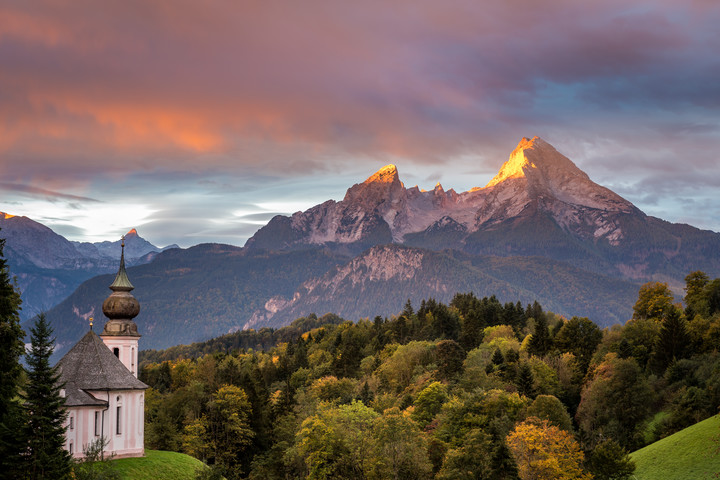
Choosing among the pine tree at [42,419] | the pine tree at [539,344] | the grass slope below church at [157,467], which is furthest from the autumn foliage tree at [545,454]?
the pine tree at [539,344]

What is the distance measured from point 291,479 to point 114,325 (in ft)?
105

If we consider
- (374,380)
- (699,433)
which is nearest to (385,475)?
(699,433)

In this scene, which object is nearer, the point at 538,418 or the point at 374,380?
the point at 538,418

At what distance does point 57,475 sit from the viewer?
58.7m

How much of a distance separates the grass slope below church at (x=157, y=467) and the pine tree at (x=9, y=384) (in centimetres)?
1845

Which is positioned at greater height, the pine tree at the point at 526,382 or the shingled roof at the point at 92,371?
the shingled roof at the point at 92,371

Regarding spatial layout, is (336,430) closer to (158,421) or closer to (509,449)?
(509,449)

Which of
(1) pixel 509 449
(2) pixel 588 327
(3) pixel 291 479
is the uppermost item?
(2) pixel 588 327

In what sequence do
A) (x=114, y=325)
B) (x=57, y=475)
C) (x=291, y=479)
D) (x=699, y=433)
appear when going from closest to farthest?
(x=57, y=475)
(x=699, y=433)
(x=114, y=325)
(x=291, y=479)

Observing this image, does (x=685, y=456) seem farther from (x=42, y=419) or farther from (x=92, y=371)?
(x=92, y=371)

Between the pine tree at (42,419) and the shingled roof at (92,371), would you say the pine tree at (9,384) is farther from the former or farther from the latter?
the shingled roof at (92,371)

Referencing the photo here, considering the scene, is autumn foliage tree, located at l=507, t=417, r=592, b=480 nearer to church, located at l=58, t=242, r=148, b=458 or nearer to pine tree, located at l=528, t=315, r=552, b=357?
church, located at l=58, t=242, r=148, b=458

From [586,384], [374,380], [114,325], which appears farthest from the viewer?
[374,380]

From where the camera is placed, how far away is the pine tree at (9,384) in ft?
189
